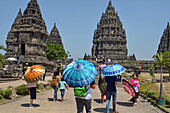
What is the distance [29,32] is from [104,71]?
109 feet

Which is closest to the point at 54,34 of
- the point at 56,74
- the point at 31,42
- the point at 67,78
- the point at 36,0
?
the point at 36,0

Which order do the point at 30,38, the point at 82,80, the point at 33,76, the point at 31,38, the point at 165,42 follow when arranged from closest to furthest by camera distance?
1. the point at 82,80
2. the point at 33,76
3. the point at 30,38
4. the point at 31,38
5. the point at 165,42

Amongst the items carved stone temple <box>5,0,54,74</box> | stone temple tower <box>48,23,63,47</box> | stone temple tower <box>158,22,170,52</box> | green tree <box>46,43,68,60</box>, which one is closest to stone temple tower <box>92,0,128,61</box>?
green tree <box>46,43,68,60</box>

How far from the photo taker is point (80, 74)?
5.82 metres

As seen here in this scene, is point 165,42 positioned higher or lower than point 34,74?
higher

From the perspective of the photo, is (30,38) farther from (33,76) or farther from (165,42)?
(165,42)

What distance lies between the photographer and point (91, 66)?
6039mm

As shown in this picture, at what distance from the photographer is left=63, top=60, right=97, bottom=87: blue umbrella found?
227 inches

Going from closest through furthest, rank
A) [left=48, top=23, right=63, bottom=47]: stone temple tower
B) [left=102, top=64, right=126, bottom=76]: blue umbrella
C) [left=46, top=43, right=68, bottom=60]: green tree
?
[left=102, top=64, right=126, bottom=76]: blue umbrella → [left=46, top=43, right=68, bottom=60]: green tree → [left=48, top=23, right=63, bottom=47]: stone temple tower

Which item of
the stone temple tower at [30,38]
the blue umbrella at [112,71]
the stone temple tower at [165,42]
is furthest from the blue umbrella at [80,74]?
the stone temple tower at [165,42]

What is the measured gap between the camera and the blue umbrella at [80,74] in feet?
19.0

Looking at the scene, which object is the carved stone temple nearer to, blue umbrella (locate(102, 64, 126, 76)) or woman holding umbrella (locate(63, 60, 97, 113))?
blue umbrella (locate(102, 64, 126, 76))

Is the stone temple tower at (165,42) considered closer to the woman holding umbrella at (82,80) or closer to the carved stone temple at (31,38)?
the carved stone temple at (31,38)

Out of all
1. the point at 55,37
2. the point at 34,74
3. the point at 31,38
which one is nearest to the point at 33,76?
the point at 34,74
